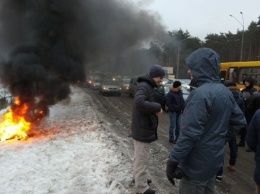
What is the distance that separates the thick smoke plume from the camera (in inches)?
503

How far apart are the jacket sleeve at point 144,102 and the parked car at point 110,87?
25076mm

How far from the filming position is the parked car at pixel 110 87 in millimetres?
30250

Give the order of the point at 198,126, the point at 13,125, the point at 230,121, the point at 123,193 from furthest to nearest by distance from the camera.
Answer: the point at 13,125 → the point at 123,193 → the point at 230,121 → the point at 198,126

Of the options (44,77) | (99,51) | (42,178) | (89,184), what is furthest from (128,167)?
(99,51)

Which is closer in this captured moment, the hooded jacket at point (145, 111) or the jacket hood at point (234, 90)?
the hooded jacket at point (145, 111)

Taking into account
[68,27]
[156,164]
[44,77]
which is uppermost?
[68,27]

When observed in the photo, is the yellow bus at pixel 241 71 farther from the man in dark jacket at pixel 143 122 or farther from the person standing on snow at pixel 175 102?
the man in dark jacket at pixel 143 122

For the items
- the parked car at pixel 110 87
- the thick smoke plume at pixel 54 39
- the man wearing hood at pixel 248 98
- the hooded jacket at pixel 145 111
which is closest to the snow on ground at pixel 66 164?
the hooded jacket at pixel 145 111

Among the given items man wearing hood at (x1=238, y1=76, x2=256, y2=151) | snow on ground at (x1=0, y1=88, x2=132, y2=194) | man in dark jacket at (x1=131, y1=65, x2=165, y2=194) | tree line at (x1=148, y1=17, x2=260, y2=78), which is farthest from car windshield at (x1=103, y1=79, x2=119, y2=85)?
man in dark jacket at (x1=131, y1=65, x2=165, y2=194)

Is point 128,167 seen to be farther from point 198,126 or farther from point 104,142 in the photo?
point 198,126

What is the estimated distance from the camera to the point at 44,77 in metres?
13.3

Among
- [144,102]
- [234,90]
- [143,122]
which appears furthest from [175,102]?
[144,102]

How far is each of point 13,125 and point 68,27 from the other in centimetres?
726

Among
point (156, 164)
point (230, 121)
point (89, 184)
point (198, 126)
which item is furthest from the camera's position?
point (156, 164)
